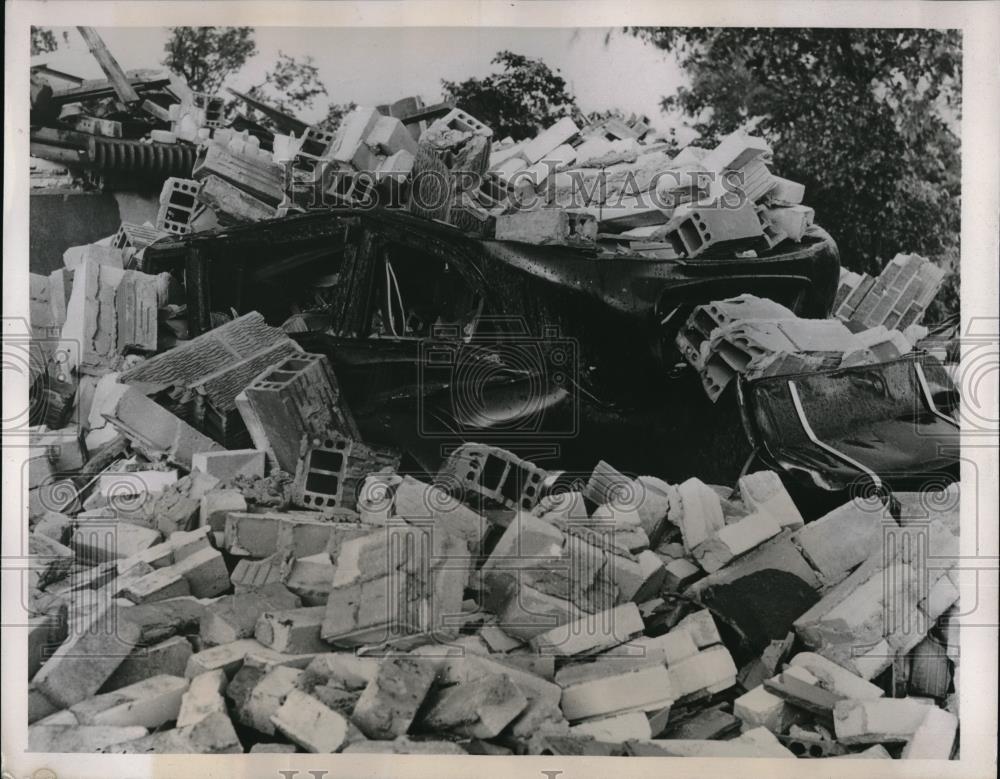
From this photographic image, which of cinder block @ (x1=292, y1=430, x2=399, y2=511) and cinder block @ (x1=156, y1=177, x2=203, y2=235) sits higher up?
cinder block @ (x1=156, y1=177, x2=203, y2=235)

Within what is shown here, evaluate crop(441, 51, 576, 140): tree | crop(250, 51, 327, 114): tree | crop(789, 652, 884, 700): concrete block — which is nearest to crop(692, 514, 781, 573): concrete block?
crop(789, 652, 884, 700): concrete block

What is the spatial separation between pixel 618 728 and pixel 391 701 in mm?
957

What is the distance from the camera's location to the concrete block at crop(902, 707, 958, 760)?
3.59 metres

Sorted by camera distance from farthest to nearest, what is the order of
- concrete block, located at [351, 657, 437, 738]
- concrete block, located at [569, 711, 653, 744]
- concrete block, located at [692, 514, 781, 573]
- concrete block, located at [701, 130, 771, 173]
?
concrete block, located at [701, 130, 771, 173] → concrete block, located at [692, 514, 781, 573] → concrete block, located at [569, 711, 653, 744] → concrete block, located at [351, 657, 437, 738]

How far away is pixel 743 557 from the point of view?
366cm

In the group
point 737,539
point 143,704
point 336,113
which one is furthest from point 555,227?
point 143,704

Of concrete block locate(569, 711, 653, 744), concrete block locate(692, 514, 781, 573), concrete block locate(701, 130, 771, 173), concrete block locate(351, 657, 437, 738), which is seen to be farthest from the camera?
concrete block locate(701, 130, 771, 173)

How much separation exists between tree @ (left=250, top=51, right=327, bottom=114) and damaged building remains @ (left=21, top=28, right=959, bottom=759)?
0.08 meters

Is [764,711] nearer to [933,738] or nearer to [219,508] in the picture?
[933,738]

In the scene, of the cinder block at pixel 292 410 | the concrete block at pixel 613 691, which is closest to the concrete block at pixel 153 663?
the cinder block at pixel 292 410

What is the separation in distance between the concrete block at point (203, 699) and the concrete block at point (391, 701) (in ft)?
1.85

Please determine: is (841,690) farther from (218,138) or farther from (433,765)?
(218,138)

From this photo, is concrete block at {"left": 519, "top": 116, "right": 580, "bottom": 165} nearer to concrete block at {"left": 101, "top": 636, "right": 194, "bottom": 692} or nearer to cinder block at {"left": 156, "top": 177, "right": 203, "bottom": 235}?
cinder block at {"left": 156, "top": 177, "right": 203, "bottom": 235}

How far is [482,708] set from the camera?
344cm
